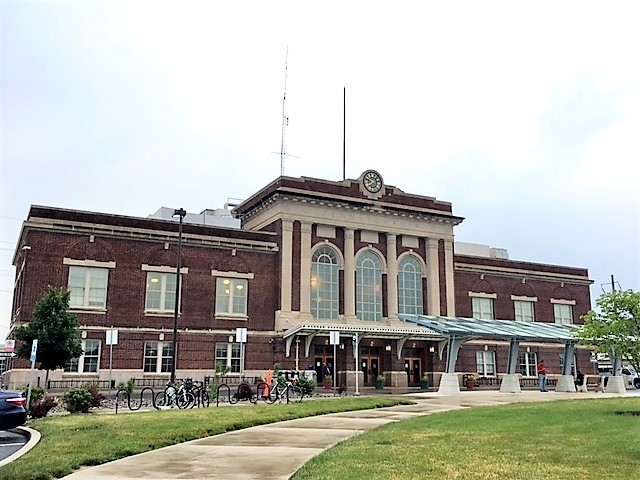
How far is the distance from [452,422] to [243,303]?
25.6 metres

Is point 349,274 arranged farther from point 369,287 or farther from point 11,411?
point 11,411

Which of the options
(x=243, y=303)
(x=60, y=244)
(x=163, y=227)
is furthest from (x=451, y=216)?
(x=60, y=244)

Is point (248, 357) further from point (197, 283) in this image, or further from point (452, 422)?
point (452, 422)

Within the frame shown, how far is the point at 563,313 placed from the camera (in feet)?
181

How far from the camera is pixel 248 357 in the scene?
133 feet

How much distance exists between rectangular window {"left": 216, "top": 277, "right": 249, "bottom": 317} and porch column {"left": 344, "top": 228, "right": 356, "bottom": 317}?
23.2 feet

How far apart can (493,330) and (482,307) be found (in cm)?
1387

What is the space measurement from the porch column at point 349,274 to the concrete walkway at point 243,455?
82.3ft

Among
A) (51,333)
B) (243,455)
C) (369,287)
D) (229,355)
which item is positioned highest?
(369,287)

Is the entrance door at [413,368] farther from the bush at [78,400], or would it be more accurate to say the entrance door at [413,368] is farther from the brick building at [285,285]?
the bush at [78,400]

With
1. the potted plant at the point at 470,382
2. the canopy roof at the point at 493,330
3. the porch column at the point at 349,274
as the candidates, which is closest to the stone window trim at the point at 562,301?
the canopy roof at the point at 493,330

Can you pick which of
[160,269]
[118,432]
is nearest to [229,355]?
[160,269]

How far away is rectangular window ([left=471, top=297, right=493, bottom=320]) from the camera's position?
167ft

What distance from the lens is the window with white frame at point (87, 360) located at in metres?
35.6
